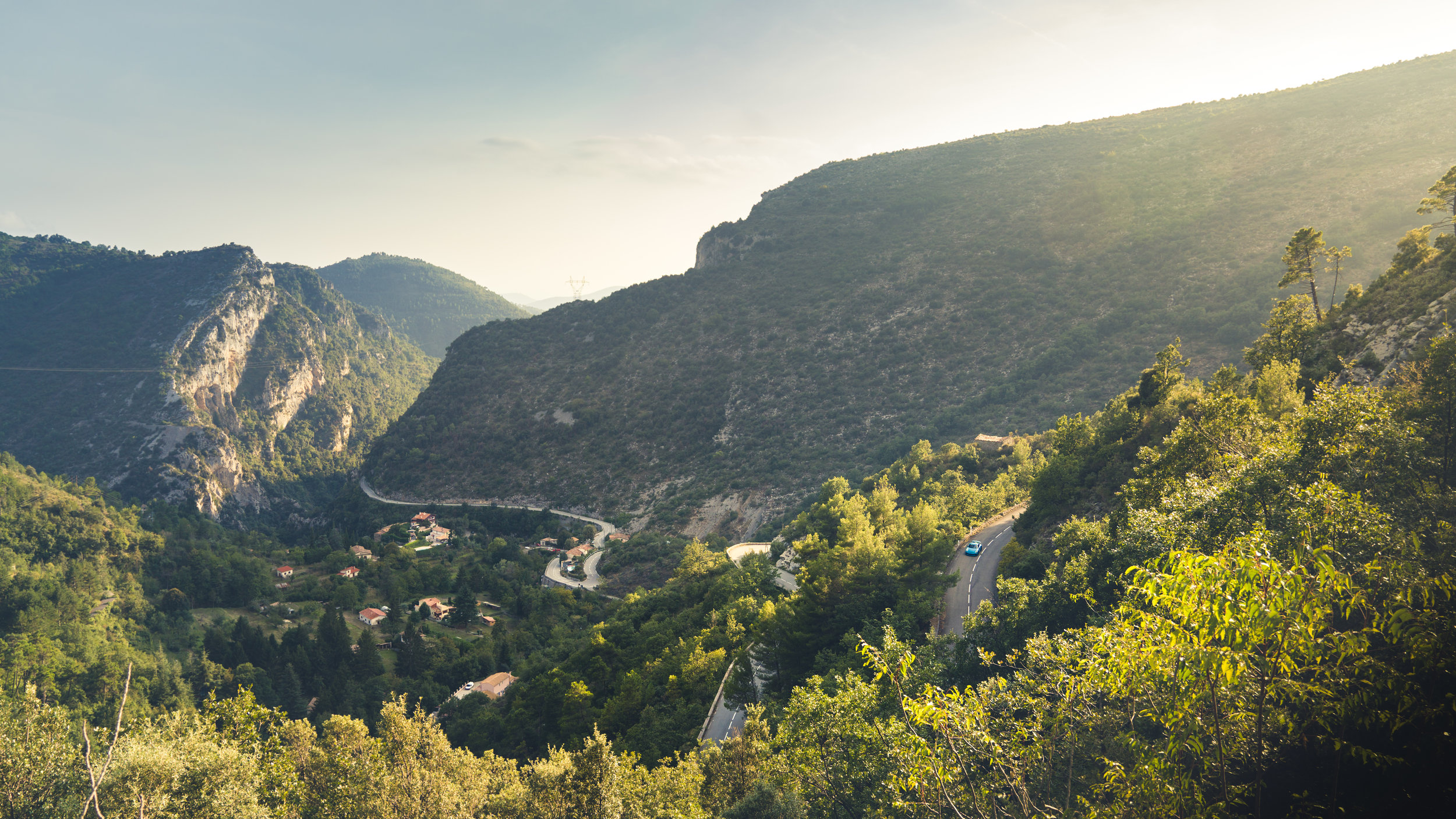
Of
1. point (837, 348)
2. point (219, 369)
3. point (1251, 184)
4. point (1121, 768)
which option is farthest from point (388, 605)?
point (219, 369)

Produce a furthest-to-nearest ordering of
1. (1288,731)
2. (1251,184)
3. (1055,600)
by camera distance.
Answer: (1251,184) → (1055,600) → (1288,731)

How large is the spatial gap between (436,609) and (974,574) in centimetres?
6527

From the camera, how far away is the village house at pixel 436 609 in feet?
239

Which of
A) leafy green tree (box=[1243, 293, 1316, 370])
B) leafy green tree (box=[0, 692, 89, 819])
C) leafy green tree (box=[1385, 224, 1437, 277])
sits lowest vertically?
leafy green tree (box=[0, 692, 89, 819])

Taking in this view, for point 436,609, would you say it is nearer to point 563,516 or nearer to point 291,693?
point 291,693

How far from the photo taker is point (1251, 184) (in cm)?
8294

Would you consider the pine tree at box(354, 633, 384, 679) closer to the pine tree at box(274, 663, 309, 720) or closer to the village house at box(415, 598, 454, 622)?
the pine tree at box(274, 663, 309, 720)

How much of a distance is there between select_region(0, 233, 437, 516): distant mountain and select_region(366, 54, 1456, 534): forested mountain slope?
6068 centimetres

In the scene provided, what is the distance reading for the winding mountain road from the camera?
69812 millimetres

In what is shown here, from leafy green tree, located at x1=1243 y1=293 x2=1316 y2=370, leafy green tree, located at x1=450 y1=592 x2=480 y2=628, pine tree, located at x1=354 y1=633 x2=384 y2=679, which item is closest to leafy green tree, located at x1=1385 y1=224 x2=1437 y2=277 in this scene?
leafy green tree, located at x1=1243 y1=293 x2=1316 y2=370

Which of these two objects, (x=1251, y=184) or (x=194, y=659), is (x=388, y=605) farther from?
(x=1251, y=184)

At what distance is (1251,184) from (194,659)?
457 feet

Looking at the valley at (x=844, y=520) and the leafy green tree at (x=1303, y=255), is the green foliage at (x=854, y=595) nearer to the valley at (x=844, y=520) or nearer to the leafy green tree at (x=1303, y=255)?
the valley at (x=844, y=520)

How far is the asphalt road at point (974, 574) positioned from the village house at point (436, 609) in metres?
60.3
